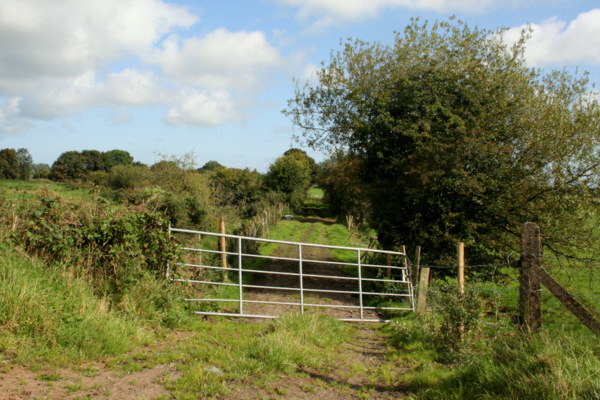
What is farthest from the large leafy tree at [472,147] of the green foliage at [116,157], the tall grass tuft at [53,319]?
the green foliage at [116,157]

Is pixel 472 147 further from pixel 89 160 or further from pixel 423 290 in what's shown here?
pixel 89 160

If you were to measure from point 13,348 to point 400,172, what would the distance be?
10.8m

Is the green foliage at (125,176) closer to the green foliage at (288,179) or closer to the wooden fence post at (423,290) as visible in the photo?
the green foliage at (288,179)

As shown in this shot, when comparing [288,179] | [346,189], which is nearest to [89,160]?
[288,179]

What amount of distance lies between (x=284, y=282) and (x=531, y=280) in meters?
9.99

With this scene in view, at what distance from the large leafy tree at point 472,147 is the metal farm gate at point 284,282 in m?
1.71

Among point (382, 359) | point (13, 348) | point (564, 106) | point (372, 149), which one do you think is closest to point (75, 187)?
point (13, 348)

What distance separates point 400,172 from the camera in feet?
43.0

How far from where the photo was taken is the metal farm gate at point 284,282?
792 centimetres

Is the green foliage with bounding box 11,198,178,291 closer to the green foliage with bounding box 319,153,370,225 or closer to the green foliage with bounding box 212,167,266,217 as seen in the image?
the green foliage with bounding box 319,153,370,225

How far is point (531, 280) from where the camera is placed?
514 cm

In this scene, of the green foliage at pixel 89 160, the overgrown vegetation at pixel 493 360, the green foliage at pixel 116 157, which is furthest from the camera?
the green foliage at pixel 116 157

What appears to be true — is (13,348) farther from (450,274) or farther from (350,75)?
(350,75)

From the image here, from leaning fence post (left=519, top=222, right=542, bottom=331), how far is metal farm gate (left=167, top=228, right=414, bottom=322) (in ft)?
10.2
